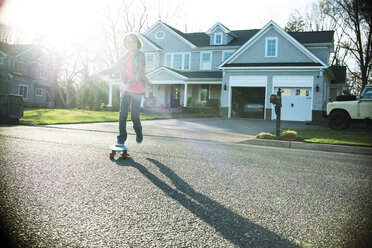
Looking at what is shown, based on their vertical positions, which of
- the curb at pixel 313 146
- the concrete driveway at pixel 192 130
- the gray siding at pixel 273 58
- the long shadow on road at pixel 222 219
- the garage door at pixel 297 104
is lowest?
the long shadow on road at pixel 222 219

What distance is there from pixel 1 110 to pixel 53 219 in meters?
10.3

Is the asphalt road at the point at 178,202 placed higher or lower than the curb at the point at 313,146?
lower

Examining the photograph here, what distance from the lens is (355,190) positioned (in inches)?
133

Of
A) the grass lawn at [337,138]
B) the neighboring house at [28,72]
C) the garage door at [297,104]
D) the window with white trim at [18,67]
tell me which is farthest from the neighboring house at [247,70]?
the window with white trim at [18,67]

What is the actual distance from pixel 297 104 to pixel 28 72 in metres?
35.1

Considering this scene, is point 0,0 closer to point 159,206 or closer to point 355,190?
point 159,206

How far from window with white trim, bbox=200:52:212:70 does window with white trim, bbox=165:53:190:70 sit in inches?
58.9

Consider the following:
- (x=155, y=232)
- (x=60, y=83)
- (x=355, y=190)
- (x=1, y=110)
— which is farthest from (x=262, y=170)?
(x=60, y=83)

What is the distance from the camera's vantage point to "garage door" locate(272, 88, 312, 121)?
2066 centimetres

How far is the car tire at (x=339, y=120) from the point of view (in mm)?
13094

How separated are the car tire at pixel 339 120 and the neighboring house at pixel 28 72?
34.1 m

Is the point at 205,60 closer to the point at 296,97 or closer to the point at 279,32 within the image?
the point at 279,32

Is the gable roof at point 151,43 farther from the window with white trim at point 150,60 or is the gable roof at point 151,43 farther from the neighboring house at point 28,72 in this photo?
the neighboring house at point 28,72

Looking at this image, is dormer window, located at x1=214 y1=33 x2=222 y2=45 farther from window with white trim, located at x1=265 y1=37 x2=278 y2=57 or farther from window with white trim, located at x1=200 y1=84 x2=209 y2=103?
window with white trim, located at x1=265 y1=37 x2=278 y2=57
